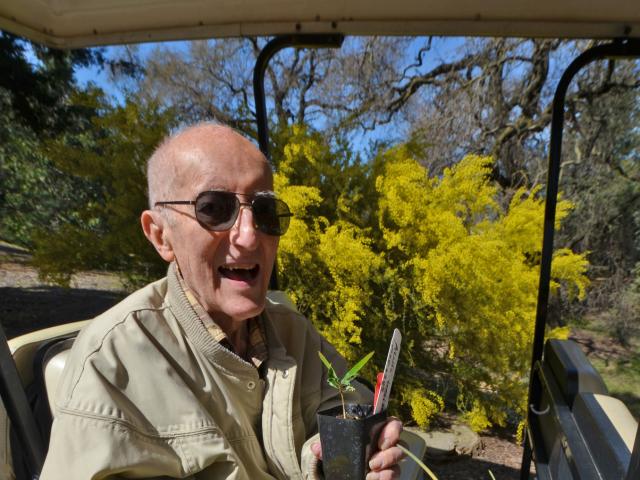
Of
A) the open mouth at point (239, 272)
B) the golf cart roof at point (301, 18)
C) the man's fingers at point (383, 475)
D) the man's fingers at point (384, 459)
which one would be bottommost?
the man's fingers at point (383, 475)

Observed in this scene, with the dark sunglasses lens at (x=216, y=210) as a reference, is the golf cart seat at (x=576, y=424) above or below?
below

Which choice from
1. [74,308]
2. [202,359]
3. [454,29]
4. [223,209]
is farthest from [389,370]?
[74,308]

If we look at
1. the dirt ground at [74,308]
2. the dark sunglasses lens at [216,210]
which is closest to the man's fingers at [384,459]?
the dark sunglasses lens at [216,210]

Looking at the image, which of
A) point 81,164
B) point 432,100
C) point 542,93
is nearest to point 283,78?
point 432,100

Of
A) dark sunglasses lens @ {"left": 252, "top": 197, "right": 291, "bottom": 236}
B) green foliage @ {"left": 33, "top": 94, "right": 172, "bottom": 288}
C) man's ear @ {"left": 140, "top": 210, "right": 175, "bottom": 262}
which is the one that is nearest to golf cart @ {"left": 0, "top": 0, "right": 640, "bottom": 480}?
man's ear @ {"left": 140, "top": 210, "right": 175, "bottom": 262}

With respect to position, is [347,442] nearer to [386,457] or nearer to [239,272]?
[386,457]

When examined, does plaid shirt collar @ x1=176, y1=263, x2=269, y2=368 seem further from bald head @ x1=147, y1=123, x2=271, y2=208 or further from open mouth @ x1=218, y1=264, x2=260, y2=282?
bald head @ x1=147, y1=123, x2=271, y2=208

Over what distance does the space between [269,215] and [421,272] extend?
6.43 feet

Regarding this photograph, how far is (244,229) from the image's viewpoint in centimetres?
117

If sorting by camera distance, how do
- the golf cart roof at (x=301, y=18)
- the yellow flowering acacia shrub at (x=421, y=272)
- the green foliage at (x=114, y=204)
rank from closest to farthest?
the golf cart roof at (x=301, y=18) < the yellow flowering acacia shrub at (x=421, y=272) < the green foliage at (x=114, y=204)

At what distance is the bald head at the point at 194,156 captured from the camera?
45.8 inches

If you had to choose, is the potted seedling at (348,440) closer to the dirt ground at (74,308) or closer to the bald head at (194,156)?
the bald head at (194,156)

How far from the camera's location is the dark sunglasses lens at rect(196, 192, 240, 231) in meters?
1.14

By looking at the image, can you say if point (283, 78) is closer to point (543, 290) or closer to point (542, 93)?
point (542, 93)
